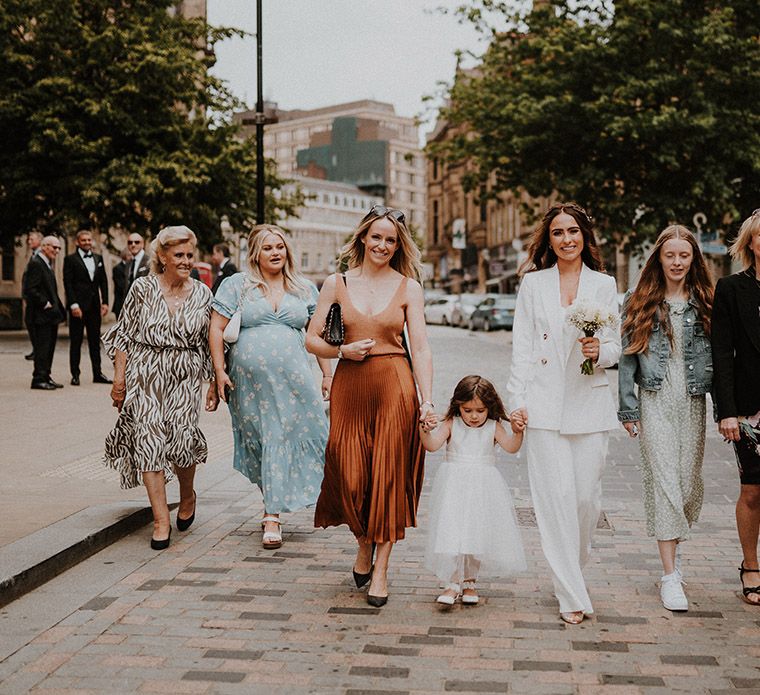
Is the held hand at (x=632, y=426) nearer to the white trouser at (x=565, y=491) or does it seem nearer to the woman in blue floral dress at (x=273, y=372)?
the white trouser at (x=565, y=491)

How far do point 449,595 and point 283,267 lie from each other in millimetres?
2514

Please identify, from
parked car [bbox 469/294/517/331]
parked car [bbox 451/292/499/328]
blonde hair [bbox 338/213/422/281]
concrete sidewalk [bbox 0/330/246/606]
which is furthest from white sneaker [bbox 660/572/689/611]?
parked car [bbox 451/292/499/328]

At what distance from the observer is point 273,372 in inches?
269

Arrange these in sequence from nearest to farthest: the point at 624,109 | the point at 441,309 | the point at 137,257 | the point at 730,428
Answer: the point at 730,428 < the point at 137,257 < the point at 624,109 < the point at 441,309

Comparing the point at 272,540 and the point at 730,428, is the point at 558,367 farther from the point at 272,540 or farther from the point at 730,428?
the point at 272,540

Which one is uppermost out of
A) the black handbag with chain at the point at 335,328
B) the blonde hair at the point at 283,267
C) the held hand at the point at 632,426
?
the blonde hair at the point at 283,267

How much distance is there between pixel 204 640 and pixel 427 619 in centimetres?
102

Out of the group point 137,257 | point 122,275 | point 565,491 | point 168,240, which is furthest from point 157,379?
point 122,275

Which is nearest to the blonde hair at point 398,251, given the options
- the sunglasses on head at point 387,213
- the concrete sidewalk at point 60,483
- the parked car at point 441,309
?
the sunglasses on head at point 387,213

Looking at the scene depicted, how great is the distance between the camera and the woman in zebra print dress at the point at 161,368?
6.61 meters

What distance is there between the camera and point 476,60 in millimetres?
26812

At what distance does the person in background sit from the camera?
5.38m

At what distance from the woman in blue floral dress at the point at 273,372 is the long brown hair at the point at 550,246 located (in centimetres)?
170

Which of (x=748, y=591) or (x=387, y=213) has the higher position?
(x=387, y=213)
